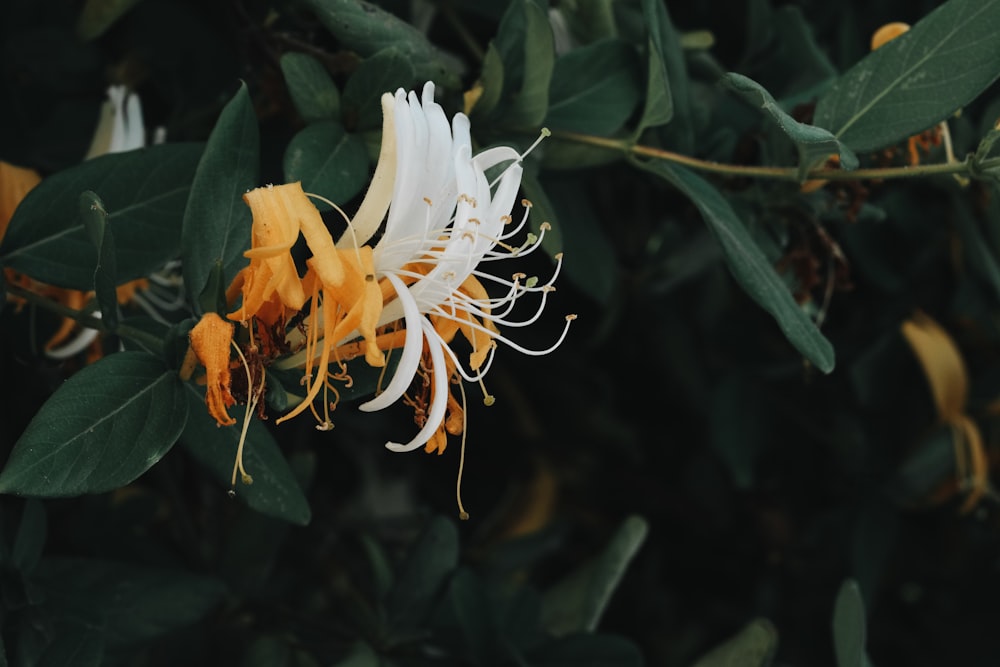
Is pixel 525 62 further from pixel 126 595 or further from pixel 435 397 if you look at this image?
pixel 126 595

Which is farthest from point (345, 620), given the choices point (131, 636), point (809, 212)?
point (809, 212)

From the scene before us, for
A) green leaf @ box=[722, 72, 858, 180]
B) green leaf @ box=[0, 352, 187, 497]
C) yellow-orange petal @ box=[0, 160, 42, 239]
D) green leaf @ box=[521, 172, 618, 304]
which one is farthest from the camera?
green leaf @ box=[521, 172, 618, 304]

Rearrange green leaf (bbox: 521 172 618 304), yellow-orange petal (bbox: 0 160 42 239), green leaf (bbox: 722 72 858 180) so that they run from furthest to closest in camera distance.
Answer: green leaf (bbox: 521 172 618 304) → yellow-orange petal (bbox: 0 160 42 239) → green leaf (bbox: 722 72 858 180)

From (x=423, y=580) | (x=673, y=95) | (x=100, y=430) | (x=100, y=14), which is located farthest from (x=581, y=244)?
(x=100, y=430)

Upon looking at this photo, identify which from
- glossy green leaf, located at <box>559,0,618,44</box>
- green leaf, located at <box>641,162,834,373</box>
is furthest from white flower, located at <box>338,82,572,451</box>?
glossy green leaf, located at <box>559,0,618,44</box>

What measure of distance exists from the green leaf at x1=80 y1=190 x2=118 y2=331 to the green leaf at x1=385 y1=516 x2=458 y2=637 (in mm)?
398

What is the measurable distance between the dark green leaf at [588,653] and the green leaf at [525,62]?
0.42m

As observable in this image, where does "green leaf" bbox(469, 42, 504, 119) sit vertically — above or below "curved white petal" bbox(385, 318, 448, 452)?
above

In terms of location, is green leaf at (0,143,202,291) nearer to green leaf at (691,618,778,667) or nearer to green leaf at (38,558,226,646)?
green leaf at (38,558,226,646)

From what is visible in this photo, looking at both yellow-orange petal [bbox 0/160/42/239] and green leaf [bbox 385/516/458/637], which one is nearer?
yellow-orange petal [bbox 0/160/42/239]

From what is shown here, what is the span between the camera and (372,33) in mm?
757

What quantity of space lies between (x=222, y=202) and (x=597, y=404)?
98 centimetres

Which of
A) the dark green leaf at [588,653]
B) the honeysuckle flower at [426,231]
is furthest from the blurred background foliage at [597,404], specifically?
the honeysuckle flower at [426,231]

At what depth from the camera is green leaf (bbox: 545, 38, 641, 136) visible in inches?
33.7
